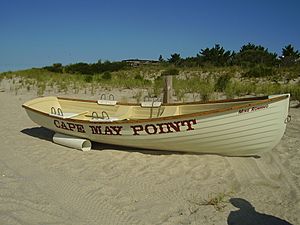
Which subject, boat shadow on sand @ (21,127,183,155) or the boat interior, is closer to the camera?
boat shadow on sand @ (21,127,183,155)

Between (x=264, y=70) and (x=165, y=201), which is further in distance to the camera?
(x=264, y=70)

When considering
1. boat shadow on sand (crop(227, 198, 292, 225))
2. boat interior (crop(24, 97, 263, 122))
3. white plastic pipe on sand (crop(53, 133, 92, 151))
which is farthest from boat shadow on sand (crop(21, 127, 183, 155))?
boat shadow on sand (crop(227, 198, 292, 225))

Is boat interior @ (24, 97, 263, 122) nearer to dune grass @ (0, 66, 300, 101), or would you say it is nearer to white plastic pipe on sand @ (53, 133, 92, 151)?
white plastic pipe on sand @ (53, 133, 92, 151)

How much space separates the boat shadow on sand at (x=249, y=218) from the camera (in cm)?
324

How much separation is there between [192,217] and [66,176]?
82.4 inches

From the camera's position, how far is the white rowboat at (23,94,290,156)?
4465mm

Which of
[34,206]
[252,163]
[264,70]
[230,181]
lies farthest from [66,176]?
[264,70]

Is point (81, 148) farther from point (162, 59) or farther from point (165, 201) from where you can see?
point (162, 59)

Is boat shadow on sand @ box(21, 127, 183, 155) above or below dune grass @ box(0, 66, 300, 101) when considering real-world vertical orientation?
below

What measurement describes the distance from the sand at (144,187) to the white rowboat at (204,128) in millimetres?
272

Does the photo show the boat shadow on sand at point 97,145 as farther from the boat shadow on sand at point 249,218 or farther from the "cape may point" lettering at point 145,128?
the boat shadow on sand at point 249,218

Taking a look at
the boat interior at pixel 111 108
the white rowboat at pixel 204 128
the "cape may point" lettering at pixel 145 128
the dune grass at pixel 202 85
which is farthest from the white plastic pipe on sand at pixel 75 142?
the dune grass at pixel 202 85

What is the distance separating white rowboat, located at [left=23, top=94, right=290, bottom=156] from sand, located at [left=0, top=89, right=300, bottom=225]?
0.89 ft

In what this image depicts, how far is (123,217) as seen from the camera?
11.1 feet
